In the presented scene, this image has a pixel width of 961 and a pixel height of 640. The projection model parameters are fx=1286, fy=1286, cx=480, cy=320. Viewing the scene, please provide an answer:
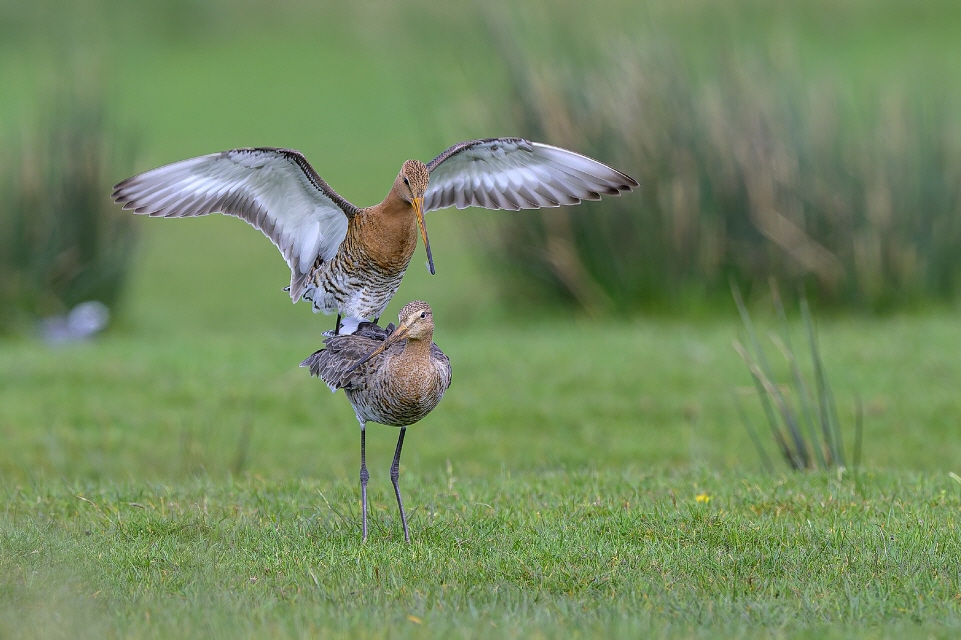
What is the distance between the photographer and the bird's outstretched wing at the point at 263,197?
6.10m

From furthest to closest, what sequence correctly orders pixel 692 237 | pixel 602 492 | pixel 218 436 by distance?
pixel 692 237, pixel 218 436, pixel 602 492

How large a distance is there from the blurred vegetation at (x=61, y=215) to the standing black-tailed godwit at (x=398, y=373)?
7.50 metres

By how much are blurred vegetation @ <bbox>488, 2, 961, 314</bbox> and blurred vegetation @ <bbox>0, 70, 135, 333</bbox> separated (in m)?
4.16

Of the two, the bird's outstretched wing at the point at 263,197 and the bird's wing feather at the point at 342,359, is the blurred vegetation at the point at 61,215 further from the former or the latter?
the bird's wing feather at the point at 342,359

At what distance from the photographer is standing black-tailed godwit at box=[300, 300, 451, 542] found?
567 cm

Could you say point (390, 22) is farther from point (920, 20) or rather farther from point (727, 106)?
point (727, 106)

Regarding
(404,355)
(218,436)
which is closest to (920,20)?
(218,436)

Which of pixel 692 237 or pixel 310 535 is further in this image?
pixel 692 237

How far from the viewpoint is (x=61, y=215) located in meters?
12.8

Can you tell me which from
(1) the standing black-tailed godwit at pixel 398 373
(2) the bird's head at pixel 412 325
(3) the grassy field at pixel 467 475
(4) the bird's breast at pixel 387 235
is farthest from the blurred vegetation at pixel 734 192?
(2) the bird's head at pixel 412 325

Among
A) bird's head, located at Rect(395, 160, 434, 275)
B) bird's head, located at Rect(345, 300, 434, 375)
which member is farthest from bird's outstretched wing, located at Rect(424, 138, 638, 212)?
bird's head, located at Rect(345, 300, 434, 375)

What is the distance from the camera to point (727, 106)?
12766 millimetres

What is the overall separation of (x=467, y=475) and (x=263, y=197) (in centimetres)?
241

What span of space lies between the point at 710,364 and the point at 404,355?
5.31 metres
